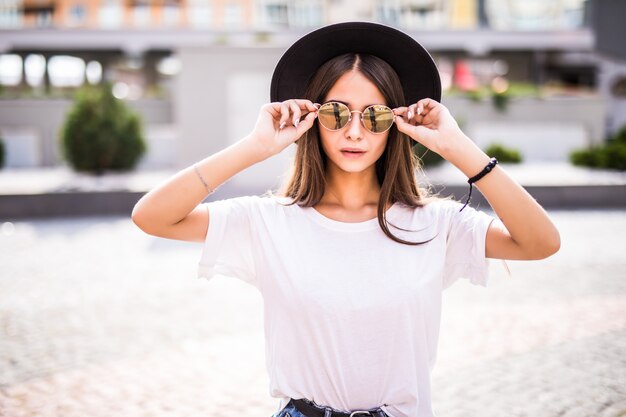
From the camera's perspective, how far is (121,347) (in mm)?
4715

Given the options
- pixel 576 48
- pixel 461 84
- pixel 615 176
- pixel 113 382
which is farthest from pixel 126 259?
pixel 576 48

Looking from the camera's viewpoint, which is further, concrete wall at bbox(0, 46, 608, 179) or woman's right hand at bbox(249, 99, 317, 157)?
concrete wall at bbox(0, 46, 608, 179)

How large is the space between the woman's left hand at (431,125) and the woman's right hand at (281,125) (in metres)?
0.30

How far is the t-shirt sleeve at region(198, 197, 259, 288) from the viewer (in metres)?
1.90

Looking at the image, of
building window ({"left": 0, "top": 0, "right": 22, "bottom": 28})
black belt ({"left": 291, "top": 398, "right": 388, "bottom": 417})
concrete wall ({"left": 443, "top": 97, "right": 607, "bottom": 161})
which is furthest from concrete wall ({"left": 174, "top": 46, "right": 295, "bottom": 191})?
building window ({"left": 0, "top": 0, "right": 22, "bottom": 28})

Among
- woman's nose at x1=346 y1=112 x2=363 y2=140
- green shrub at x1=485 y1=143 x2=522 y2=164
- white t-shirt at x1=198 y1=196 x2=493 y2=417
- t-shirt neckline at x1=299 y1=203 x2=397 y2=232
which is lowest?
green shrub at x1=485 y1=143 x2=522 y2=164

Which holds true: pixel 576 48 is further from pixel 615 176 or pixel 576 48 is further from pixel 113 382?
pixel 113 382

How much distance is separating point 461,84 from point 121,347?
91.6 ft

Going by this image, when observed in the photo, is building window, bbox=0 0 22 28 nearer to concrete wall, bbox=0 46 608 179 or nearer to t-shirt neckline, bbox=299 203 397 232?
concrete wall, bbox=0 46 608 179

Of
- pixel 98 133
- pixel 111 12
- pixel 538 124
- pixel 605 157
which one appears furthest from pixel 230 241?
pixel 111 12

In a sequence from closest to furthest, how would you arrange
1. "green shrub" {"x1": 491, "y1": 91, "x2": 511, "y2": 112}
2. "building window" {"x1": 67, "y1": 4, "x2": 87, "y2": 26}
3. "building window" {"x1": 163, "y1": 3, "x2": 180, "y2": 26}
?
"green shrub" {"x1": 491, "y1": 91, "x2": 511, "y2": 112} → "building window" {"x1": 163, "y1": 3, "x2": 180, "y2": 26} → "building window" {"x1": 67, "y1": 4, "x2": 87, "y2": 26}

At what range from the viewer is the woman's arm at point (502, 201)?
→ 180cm

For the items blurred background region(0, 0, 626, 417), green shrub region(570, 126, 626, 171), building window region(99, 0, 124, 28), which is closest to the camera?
blurred background region(0, 0, 626, 417)

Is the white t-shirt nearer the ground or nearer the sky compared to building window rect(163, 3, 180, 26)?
nearer the ground
